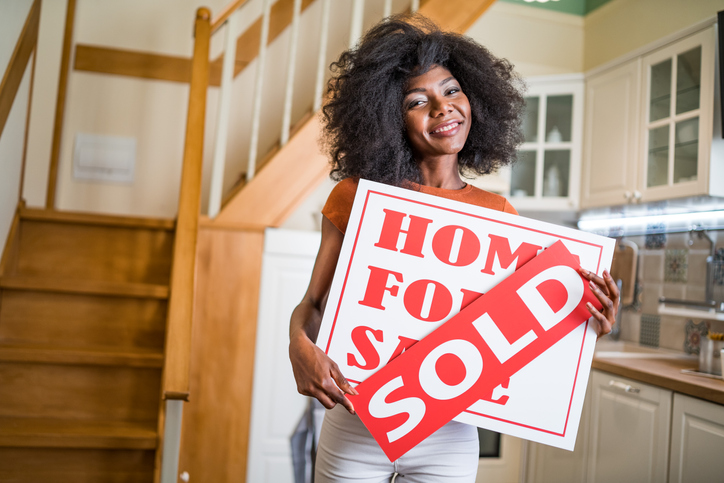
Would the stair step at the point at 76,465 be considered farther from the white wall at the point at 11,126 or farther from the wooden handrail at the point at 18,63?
the wooden handrail at the point at 18,63

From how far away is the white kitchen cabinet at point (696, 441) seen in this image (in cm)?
176

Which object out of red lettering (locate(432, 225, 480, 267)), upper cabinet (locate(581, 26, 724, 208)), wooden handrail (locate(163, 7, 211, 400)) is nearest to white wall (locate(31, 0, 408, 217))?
wooden handrail (locate(163, 7, 211, 400))

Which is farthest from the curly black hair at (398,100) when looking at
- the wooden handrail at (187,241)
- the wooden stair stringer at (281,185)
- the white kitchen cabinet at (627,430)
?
the white kitchen cabinet at (627,430)

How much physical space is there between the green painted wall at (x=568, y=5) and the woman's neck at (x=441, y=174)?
2.74m

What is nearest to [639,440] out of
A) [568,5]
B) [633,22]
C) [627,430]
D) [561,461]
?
[627,430]

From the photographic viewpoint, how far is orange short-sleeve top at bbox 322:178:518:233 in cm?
108

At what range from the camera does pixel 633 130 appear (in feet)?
8.88

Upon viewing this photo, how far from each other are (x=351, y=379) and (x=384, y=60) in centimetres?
66

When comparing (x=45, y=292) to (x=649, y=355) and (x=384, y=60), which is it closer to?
(x=384, y=60)

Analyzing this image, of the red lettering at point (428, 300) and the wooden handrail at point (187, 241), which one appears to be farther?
the wooden handrail at point (187, 241)

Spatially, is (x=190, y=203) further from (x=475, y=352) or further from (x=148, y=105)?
(x=148, y=105)

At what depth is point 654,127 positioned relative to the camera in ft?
8.47

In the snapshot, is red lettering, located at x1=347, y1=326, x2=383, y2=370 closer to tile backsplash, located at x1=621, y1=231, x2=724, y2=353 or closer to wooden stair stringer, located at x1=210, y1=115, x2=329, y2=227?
wooden stair stringer, located at x1=210, y1=115, x2=329, y2=227

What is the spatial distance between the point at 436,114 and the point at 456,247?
26 cm
